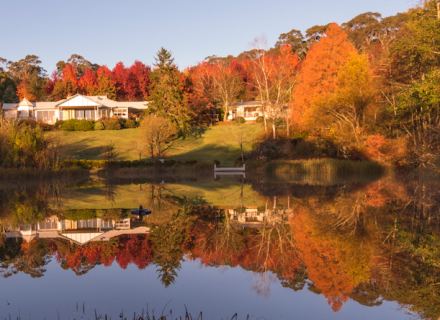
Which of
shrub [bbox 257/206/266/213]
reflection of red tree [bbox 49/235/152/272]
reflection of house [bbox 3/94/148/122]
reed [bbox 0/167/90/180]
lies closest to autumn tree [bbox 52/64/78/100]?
reflection of house [bbox 3/94/148/122]

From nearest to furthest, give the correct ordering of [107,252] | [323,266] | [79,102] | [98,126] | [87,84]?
[323,266] < [107,252] < [98,126] < [79,102] < [87,84]

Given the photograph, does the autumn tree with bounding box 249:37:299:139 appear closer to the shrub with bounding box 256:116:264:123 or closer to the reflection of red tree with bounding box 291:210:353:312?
the shrub with bounding box 256:116:264:123

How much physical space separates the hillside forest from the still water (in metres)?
10.00

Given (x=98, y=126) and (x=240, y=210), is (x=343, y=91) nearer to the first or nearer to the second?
(x=240, y=210)

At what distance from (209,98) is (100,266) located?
188 ft

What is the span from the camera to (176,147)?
1829 inches

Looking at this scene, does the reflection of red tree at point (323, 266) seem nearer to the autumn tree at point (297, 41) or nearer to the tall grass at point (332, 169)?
the tall grass at point (332, 169)

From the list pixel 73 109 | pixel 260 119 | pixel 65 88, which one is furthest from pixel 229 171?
pixel 65 88

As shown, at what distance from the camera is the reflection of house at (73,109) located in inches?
2290

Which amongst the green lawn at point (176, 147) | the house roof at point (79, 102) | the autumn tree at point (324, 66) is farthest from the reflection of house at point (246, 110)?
the house roof at point (79, 102)

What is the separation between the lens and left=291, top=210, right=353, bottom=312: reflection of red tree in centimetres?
542

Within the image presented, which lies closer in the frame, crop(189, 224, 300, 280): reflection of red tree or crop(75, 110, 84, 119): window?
crop(189, 224, 300, 280): reflection of red tree

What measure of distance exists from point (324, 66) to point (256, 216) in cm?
3206

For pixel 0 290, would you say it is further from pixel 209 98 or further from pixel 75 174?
pixel 209 98
